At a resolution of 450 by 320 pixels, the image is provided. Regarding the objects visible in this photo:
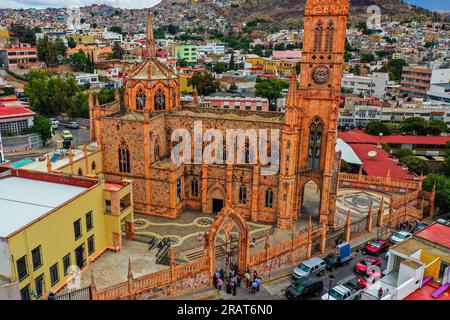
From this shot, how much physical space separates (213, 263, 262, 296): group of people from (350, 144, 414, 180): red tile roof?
29361 millimetres

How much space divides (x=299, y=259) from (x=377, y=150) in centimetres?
3354

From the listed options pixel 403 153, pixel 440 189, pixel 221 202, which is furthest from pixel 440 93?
pixel 221 202

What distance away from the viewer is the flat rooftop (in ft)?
84.3

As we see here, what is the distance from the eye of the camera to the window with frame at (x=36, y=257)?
24891mm

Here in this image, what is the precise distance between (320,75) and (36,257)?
27.4m

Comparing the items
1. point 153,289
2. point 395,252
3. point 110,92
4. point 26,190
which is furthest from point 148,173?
point 110,92

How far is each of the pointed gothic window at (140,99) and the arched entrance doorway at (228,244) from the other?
59.9 ft

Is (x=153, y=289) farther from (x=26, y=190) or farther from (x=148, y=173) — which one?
(x=148, y=173)

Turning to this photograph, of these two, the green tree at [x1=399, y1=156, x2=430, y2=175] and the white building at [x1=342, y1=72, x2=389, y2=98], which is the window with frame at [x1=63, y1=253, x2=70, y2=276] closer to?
the green tree at [x1=399, y1=156, x2=430, y2=175]

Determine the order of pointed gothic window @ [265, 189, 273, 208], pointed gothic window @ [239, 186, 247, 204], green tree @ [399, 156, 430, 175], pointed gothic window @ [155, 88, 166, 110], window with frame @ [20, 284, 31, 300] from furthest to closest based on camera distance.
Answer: green tree @ [399, 156, 430, 175] → pointed gothic window @ [155, 88, 166, 110] → pointed gothic window @ [239, 186, 247, 204] → pointed gothic window @ [265, 189, 273, 208] → window with frame @ [20, 284, 31, 300]

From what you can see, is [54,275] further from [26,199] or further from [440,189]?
[440,189]

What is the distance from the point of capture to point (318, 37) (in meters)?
36.8

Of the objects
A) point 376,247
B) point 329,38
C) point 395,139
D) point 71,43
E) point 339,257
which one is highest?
point 71,43

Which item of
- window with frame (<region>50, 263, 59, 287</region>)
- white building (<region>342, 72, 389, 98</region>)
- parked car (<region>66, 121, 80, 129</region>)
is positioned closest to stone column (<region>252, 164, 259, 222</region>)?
window with frame (<region>50, 263, 59, 287</region>)
